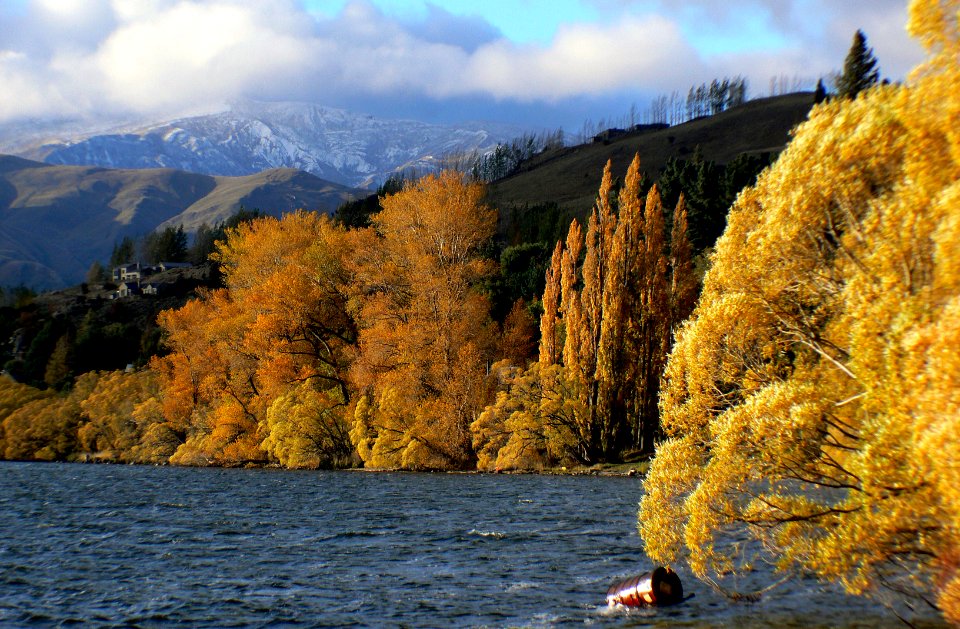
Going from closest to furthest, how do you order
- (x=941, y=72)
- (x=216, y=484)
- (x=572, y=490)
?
(x=941, y=72) → (x=572, y=490) → (x=216, y=484)

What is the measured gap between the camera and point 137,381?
90.2 meters

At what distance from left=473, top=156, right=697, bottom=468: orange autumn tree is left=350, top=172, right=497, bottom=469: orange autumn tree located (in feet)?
11.3

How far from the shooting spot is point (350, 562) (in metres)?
27.5

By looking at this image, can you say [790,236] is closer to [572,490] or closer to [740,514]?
[740,514]

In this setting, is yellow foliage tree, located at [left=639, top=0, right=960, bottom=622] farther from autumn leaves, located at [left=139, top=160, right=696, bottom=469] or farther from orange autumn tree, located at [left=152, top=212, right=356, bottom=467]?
Answer: orange autumn tree, located at [left=152, top=212, right=356, bottom=467]

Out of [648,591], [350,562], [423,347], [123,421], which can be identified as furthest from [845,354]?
[123,421]

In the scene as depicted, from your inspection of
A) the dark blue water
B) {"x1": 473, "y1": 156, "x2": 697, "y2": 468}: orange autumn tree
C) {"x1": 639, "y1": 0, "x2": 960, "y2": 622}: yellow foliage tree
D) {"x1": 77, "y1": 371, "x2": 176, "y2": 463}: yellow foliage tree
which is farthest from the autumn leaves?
{"x1": 639, "y1": 0, "x2": 960, "y2": 622}: yellow foliage tree

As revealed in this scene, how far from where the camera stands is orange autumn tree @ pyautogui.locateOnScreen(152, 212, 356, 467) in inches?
2712

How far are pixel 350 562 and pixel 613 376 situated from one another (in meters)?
34.0

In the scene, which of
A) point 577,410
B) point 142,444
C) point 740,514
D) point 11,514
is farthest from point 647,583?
point 142,444

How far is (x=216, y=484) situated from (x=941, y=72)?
50672 mm

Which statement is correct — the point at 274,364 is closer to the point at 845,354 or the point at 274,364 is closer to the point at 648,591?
the point at 648,591

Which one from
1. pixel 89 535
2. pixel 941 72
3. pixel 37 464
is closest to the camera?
pixel 941 72

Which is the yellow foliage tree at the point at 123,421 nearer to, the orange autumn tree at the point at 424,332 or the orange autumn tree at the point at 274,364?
the orange autumn tree at the point at 274,364
